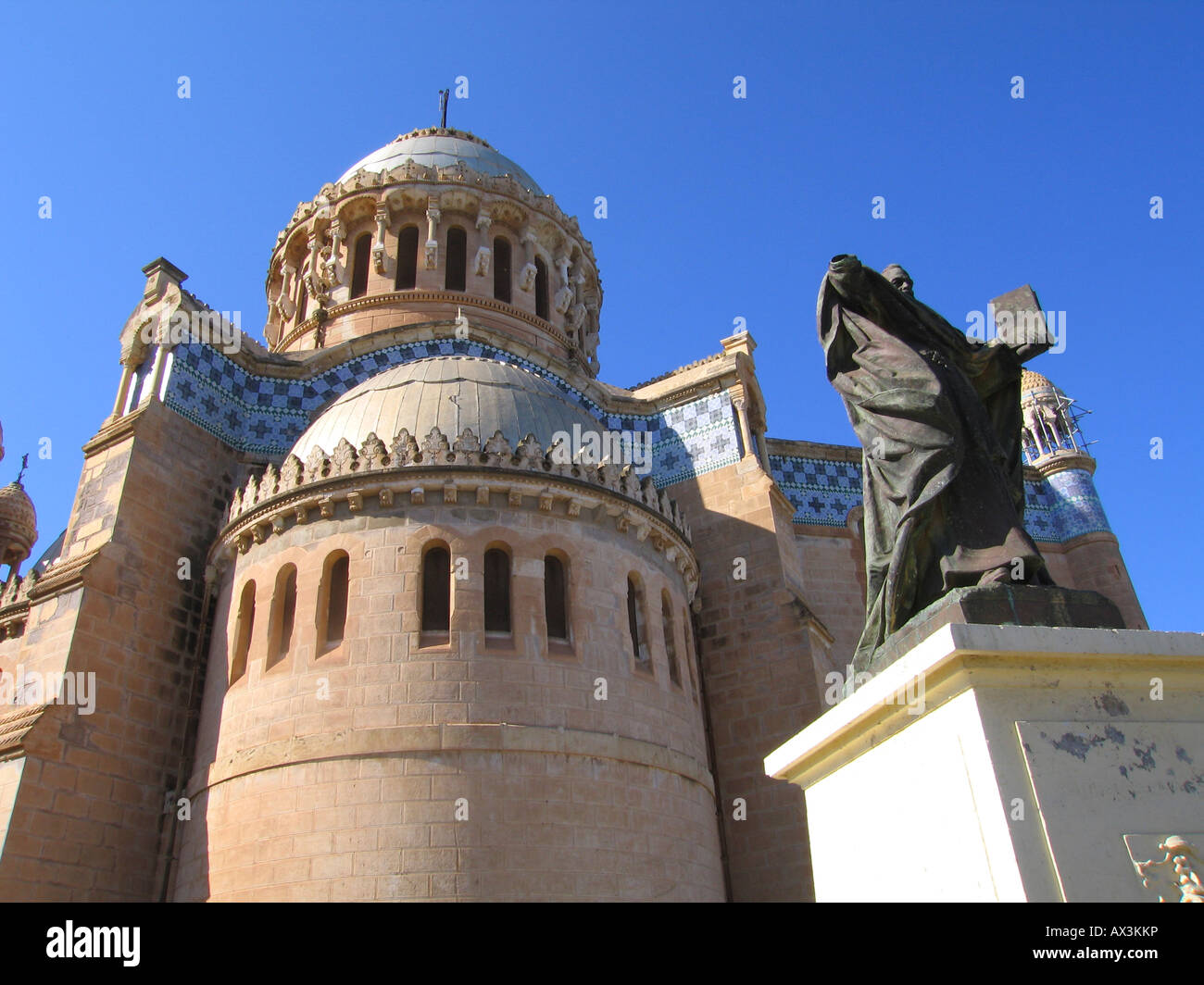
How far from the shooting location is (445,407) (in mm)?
14430

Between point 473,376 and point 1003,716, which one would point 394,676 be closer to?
point 473,376

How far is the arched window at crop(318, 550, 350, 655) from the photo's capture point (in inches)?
486

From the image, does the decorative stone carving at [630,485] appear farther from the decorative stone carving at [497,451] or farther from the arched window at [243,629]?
the arched window at [243,629]

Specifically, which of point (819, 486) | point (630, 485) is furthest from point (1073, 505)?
point (630, 485)

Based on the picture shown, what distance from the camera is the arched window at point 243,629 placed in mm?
12898

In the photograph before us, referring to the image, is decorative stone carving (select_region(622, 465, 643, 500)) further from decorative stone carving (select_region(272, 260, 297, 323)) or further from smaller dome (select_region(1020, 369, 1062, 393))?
smaller dome (select_region(1020, 369, 1062, 393))

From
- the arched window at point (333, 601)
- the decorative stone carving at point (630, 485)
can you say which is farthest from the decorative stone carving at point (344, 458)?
the decorative stone carving at point (630, 485)

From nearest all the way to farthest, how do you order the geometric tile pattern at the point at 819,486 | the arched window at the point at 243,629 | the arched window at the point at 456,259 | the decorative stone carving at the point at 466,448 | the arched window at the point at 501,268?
the arched window at the point at 243,629
the decorative stone carving at the point at 466,448
the geometric tile pattern at the point at 819,486
the arched window at the point at 456,259
the arched window at the point at 501,268

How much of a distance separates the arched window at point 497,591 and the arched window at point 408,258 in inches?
479

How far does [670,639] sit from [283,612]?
5840 millimetres

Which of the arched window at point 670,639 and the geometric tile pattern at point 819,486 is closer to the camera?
the arched window at point 670,639

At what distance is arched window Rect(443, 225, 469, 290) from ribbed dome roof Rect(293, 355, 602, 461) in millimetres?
7622

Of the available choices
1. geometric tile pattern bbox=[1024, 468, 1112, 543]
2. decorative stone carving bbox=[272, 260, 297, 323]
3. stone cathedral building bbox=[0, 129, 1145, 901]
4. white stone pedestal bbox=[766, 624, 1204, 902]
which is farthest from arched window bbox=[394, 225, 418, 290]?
white stone pedestal bbox=[766, 624, 1204, 902]
